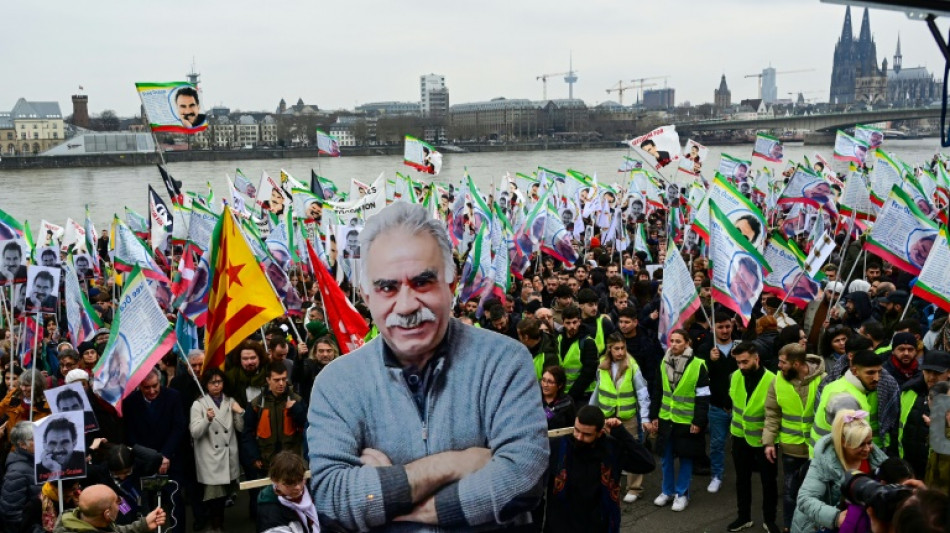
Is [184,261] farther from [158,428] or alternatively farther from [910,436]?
[910,436]

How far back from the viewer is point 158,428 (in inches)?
213

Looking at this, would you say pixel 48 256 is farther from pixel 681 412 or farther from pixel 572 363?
pixel 681 412

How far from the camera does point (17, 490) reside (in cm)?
441

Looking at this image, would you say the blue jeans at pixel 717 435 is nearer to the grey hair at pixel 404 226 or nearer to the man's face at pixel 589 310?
the man's face at pixel 589 310

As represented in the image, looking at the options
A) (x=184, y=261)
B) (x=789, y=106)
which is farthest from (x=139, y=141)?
(x=789, y=106)

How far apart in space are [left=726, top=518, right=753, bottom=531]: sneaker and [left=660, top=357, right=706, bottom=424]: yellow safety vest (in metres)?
0.67

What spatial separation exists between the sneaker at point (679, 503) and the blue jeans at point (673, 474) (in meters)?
0.03

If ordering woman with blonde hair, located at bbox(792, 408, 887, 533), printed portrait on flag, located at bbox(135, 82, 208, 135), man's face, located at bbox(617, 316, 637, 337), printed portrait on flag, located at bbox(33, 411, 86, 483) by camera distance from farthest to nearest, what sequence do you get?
printed portrait on flag, located at bbox(135, 82, 208, 135)
man's face, located at bbox(617, 316, 637, 337)
printed portrait on flag, located at bbox(33, 411, 86, 483)
woman with blonde hair, located at bbox(792, 408, 887, 533)

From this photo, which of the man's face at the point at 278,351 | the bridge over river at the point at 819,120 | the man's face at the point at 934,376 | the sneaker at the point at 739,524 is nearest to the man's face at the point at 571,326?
the sneaker at the point at 739,524

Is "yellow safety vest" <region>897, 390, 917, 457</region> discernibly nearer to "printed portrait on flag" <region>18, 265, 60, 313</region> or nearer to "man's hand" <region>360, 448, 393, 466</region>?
"man's hand" <region>360, 448, 393, 466</region>

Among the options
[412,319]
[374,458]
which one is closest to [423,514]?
[374,458]

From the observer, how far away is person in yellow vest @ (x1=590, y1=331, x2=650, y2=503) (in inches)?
223

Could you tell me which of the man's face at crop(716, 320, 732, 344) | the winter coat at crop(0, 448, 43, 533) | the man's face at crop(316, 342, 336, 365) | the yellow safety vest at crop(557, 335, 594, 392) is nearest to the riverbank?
the man's face at crop(316, 342, 336, 365)

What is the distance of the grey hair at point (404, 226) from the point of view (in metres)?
1.91
